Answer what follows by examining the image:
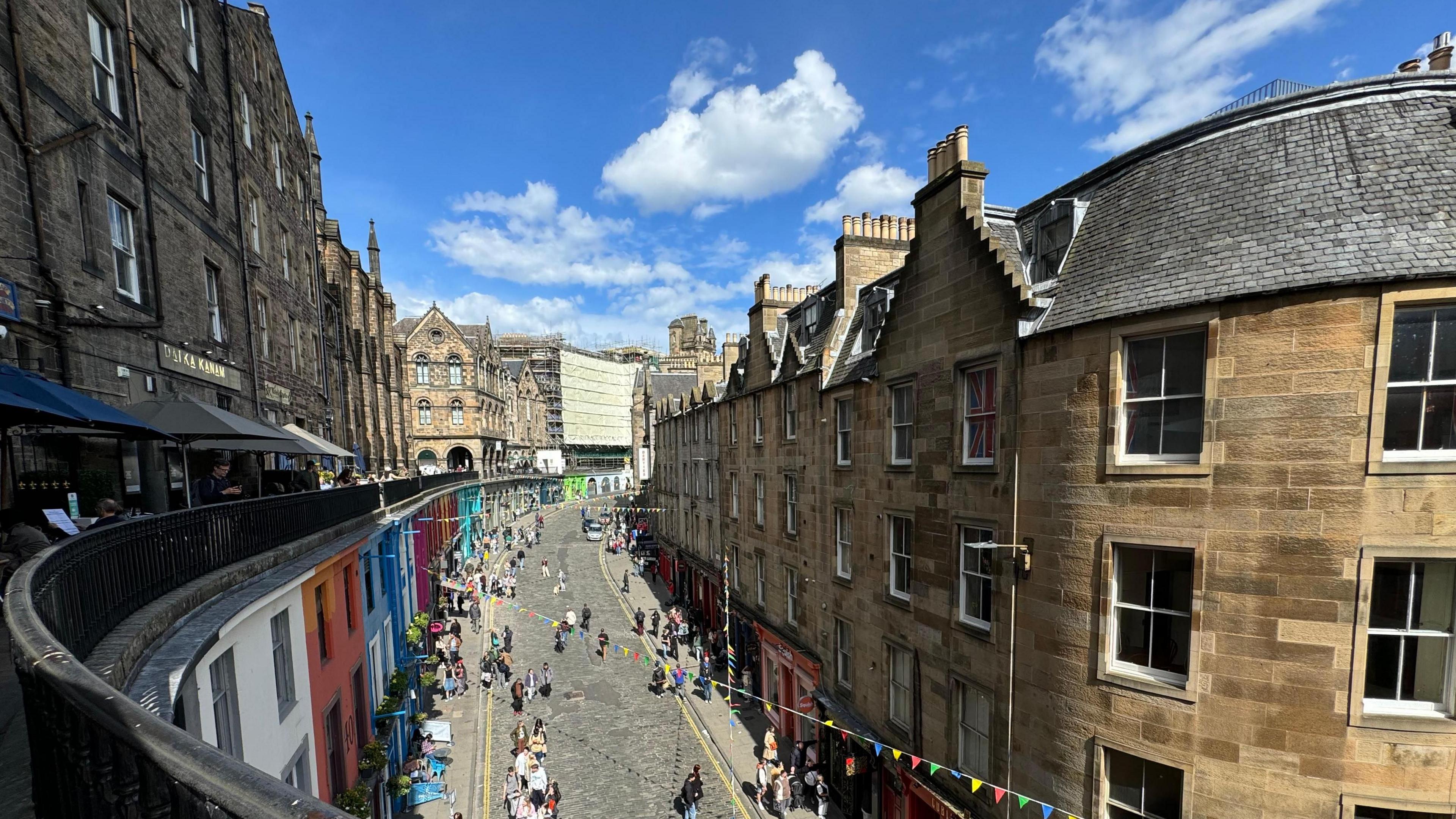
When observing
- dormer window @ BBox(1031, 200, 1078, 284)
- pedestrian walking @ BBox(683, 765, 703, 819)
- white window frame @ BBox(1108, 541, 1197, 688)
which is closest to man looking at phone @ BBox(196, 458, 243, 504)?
pedestrian walking @ BBox(683, 765, 703, 819)

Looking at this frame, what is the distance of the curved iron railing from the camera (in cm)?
163

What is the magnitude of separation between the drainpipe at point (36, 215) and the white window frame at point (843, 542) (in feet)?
50.0

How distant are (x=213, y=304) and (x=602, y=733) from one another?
16.9 meters

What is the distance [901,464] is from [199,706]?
11302 millimetres

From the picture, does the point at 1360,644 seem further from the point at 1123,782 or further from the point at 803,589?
the point at 803,589

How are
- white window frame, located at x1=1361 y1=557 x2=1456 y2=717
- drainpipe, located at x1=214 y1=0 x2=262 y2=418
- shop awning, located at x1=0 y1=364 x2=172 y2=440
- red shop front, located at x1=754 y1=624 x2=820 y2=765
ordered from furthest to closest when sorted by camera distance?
drainpipe, located at x1=214 y1=0 x2=262 y2=418 → red shop front, located at x1=754 y1=624 x2=820 y2=765 → white window frame, located at x1=1361 y1=557 x2=1456 y2=717 → shop awning, located at x1=0 y1=364 x2=172 y2=440

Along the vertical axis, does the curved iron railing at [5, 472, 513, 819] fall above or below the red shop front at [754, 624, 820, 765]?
above

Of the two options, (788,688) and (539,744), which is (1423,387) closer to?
(788,688)

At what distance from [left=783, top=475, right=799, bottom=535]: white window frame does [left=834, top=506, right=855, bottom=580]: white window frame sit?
2.56 m

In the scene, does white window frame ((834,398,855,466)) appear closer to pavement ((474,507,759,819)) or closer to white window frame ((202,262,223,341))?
pavement ((474,507,759,819))

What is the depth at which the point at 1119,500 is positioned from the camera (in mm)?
7953

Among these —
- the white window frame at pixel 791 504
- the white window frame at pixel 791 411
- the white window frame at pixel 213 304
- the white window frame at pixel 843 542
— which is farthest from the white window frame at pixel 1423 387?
the white window frame at pixel 213 304

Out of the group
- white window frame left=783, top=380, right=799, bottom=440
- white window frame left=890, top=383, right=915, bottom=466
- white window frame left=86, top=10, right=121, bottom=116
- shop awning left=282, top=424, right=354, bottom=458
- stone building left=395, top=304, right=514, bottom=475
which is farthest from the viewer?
stone building left=395, top=304, right=514, bottom=475

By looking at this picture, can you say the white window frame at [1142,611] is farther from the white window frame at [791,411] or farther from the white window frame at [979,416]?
the white window frame at [791,411]
